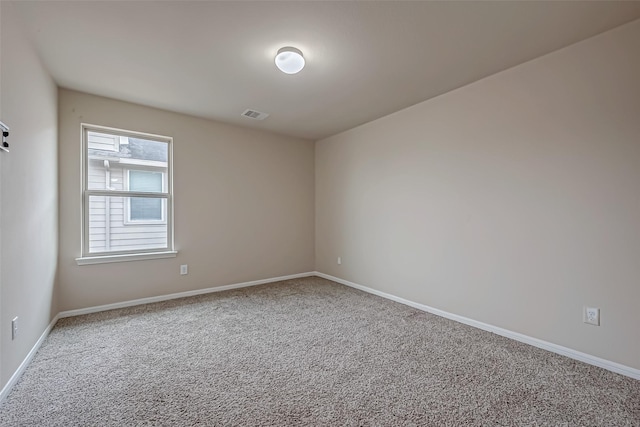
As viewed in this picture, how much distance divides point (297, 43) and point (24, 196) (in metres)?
2.30

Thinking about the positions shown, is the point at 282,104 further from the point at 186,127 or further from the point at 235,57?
the point at 186,127

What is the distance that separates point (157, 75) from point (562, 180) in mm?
3657

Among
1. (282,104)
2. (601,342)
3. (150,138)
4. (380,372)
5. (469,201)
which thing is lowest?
(380,372)

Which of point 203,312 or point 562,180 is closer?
point 562,180

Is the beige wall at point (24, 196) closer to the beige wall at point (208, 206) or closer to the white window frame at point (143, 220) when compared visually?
the beige wall at point (208, 206)

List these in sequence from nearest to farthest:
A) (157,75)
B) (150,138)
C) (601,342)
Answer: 1. (601,342)
2. (157,75)
3. (150,138)

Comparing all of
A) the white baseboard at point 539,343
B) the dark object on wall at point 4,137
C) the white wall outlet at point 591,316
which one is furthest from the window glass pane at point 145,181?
the white wall outlet at point 591,316

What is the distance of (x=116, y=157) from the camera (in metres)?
3.37

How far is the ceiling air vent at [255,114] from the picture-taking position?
3645 mm

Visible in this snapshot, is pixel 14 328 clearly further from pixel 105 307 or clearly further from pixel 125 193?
pixel 125 193

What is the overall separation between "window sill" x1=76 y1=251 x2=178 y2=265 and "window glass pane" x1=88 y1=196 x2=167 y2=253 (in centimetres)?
10

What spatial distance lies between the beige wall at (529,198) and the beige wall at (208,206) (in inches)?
62.1

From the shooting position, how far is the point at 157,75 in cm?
269

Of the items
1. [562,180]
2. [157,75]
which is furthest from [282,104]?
[562,180]
